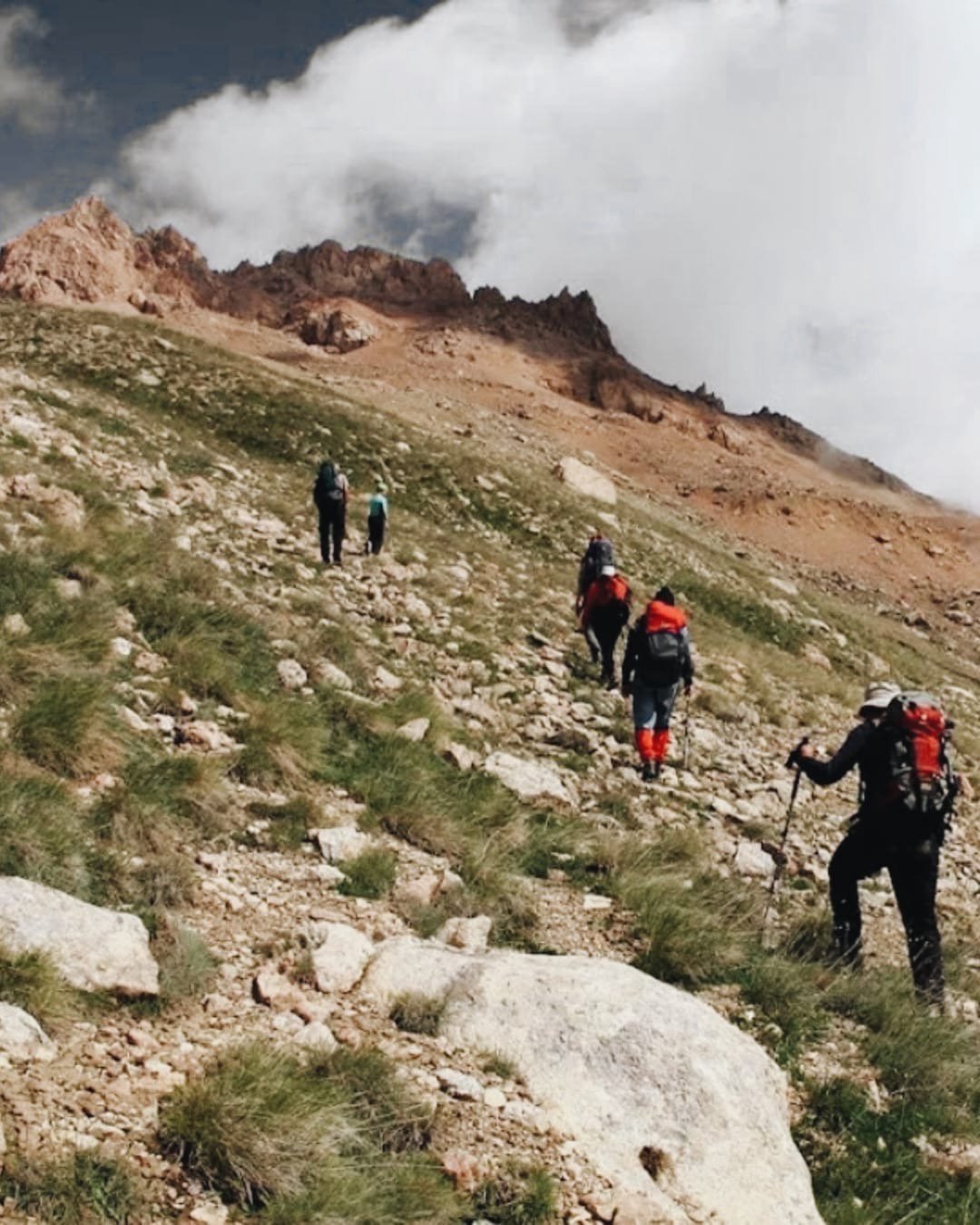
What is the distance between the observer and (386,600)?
47.3 feet

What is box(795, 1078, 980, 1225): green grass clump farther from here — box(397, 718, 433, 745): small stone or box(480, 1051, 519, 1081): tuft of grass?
box(397, 718, 433, 745): small stone

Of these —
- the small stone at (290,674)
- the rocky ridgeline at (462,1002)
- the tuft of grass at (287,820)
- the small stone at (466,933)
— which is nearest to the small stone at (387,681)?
the rocky ridgeline at (462,1002)

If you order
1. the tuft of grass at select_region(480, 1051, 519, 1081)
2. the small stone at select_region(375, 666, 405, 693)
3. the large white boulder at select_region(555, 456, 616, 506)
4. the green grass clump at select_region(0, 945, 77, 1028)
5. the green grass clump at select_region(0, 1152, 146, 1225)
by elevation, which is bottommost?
the green grass clump at select_region(0, 1152, 146, 1225)

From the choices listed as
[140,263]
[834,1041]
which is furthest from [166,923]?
[140,263]

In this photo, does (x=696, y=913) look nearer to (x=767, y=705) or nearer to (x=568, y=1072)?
(x=568, y=1072)

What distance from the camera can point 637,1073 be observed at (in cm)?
453

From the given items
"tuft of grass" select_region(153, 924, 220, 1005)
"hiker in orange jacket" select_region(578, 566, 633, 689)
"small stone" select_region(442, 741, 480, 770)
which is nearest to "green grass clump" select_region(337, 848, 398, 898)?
"tuft of grass" select_region(153, 924, 220, 1005)

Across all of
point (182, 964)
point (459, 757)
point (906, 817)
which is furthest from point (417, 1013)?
point (459, 757)

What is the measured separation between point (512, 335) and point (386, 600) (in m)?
99.2

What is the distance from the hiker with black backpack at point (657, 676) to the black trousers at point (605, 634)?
293cm

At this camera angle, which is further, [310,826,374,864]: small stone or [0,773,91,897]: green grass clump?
[310,826,374,864]: small stone

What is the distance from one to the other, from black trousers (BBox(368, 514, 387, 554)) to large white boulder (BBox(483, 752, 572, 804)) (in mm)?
9260

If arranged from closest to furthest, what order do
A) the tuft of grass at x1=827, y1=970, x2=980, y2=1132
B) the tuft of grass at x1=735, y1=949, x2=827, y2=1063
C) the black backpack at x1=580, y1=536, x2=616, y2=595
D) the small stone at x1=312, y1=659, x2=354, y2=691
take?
1. the tuft of grass at x1=827, y1=970, x2=980, y2=1132
2. the tuft of grass at x1=735, y1=949, x2=827, y2=1063
3. the small stone at x1=312, y1=659, x2=354, y2=691
4. the black backpack at x1=580, y1=536, x2=616, y2=595

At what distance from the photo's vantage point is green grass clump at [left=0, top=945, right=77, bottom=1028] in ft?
13.0
